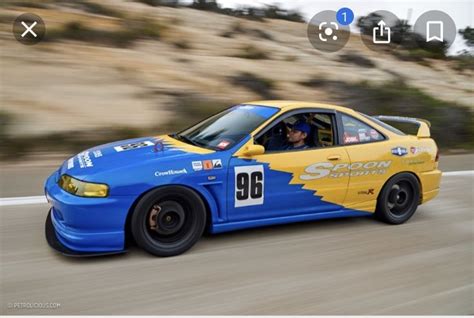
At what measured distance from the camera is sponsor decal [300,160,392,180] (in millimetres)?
4992

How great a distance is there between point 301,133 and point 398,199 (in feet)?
4.77

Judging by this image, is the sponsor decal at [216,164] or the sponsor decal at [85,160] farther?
the sponsor decal at [216,164]

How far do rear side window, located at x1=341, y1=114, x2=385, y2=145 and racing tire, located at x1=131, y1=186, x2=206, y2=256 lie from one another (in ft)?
6.15

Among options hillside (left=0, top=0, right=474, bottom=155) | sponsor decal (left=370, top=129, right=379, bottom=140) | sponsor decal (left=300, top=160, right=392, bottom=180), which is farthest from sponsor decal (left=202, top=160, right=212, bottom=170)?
hillside (left=0, top=0, right=474, bottom=155)

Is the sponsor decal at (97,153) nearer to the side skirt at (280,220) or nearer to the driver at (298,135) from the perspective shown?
the side skirt at (280,220)

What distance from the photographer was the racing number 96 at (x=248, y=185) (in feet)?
15.0

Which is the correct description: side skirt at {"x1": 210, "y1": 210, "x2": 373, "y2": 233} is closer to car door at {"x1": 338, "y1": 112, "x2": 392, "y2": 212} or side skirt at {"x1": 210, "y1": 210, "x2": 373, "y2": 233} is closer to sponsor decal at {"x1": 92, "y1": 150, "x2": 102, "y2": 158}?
car door at {"x1": 338, "y1": 112, "x2": 392, "y2": 212}

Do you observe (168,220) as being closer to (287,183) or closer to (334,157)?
(287,183)

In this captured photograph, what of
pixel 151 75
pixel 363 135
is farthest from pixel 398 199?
pixel 151 75

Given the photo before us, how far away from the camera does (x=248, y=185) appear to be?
182 inches

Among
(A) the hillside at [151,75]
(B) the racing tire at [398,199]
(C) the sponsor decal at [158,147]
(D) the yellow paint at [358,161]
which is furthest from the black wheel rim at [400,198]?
(A) the hillside at [151,75]

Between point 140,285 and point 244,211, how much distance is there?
1278mm

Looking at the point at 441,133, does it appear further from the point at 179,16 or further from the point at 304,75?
the point at 179,16

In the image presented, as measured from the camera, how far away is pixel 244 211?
4680 mm
